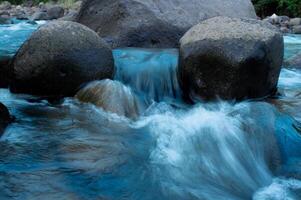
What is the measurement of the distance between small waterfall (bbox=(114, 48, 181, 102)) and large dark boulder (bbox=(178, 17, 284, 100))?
0.92ft

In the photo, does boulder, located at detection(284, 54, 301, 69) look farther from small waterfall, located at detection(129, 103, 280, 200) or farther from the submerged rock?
the submerged rock

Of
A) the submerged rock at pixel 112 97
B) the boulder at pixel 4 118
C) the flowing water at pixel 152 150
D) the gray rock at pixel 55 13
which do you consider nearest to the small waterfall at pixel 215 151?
the flowing water at pixel 152 150

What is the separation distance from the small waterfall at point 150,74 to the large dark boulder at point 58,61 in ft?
1.44

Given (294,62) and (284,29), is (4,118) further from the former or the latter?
(284,29)

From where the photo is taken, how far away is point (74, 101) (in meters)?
5.33

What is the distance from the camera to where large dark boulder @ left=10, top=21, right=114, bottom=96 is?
17.6 ft

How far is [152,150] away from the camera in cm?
410

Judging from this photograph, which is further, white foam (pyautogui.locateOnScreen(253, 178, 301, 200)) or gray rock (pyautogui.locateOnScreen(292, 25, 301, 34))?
gray rock (pyautogui.locateOnScreen(292, 25, 301, 34))

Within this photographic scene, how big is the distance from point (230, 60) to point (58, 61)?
1.93 m

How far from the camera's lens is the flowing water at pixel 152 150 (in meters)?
3.43

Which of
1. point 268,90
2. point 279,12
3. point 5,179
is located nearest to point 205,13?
point 268,90

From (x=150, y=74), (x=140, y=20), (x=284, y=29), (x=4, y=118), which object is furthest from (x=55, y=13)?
(x=4, y=118)

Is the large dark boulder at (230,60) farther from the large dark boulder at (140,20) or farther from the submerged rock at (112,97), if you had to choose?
the large dark boulder at (140,20)

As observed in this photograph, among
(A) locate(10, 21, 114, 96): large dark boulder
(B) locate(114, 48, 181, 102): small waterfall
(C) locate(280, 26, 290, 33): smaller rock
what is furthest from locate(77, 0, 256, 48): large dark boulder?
(C) locate(280, 26, 290, 33): smaller rock
